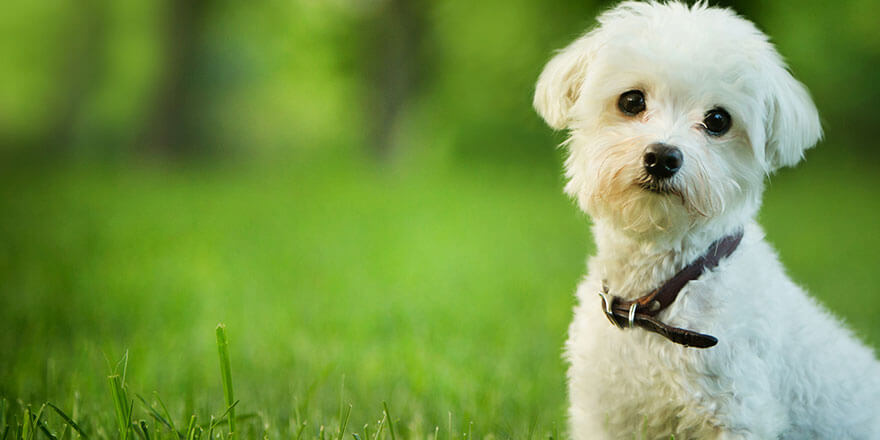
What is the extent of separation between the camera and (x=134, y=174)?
16250 millimetres

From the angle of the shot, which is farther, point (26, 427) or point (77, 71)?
point (77, 71)

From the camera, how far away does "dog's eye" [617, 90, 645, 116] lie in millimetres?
2848

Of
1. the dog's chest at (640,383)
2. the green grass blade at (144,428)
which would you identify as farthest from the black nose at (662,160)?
the green grass blade at (144,428)

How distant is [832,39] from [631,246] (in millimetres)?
13353

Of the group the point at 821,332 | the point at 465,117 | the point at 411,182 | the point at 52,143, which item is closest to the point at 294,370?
the point at 821,332

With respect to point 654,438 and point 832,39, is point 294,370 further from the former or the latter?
point 832,39

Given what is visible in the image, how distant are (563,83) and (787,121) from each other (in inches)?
31.4

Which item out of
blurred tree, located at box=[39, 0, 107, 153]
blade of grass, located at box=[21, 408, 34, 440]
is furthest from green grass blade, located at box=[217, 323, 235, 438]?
blurred tree, located at box=[39, 0, 107, 153]

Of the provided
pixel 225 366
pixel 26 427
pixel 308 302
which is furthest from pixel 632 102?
pixel 308 302

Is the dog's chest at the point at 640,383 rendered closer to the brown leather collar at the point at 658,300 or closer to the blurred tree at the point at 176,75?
the brown leather collar at the point at 658,300

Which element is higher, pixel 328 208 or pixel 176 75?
pixel 176 75

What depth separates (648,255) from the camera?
2.78 m

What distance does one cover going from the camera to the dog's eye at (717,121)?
9.10 ft

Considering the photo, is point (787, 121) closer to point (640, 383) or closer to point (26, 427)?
point (640, 383)
